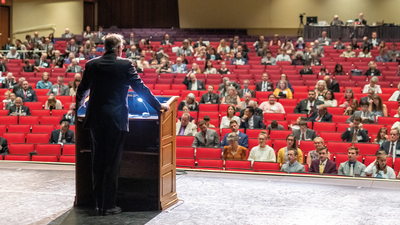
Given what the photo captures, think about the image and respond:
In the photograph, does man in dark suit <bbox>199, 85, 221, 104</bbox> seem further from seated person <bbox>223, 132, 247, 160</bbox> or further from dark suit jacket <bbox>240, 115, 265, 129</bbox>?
seated person <bbox>223, 132, 247, 160</bbox>

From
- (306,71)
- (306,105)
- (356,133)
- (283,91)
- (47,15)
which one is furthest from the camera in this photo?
(47,15)

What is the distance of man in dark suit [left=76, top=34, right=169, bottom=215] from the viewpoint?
269cm

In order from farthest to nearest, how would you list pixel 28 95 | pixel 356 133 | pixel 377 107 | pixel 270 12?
pixel 270 12 → pixel 28 95 → pixel 377 107 → pixel 356 133

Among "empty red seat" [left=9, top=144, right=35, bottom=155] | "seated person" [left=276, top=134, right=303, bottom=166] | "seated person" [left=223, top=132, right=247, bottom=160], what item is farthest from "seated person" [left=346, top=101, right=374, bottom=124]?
"empty red seat" [left=9, top=144, right=35, bottom=155]

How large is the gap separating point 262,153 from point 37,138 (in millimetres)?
3400

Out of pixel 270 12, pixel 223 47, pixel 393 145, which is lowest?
pixel 393 145

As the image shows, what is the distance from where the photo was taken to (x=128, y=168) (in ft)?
10.1

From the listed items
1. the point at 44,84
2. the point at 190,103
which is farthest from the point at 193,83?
the point at 44,84

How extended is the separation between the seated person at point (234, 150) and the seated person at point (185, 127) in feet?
3.42

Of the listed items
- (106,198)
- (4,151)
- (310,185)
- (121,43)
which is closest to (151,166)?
(106,198)

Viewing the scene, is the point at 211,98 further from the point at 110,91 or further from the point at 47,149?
the point at 110,91

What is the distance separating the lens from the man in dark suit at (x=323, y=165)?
5.01 m

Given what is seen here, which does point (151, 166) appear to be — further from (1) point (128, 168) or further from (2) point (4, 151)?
(2) point (4, 151)

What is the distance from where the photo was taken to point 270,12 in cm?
1734
